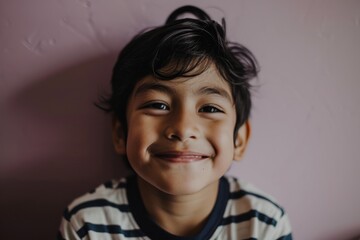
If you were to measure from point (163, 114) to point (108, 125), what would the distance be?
20 cm

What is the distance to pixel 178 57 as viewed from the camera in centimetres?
59

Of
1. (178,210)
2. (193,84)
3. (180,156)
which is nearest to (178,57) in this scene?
(193,84)

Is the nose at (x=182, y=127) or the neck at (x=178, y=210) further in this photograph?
the neck at (x=178, y=210)

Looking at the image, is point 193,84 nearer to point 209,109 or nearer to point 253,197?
point 209,109

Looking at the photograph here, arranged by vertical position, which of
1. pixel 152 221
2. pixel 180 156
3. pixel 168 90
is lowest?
pixel 152 221

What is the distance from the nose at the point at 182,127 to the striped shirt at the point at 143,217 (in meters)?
0.19

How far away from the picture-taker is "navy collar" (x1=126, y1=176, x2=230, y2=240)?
66 centimetres

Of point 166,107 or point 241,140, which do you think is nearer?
point 166,107

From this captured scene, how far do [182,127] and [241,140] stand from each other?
8.0 inches

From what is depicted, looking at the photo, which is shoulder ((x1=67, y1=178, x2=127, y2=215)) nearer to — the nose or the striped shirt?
the striped shirt

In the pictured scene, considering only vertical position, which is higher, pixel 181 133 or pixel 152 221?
pixel 181 133

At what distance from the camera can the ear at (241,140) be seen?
720mm

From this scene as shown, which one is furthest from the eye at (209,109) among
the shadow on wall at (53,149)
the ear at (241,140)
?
the shadow on wall at (53,149)

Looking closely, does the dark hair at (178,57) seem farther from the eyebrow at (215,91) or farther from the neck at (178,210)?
the neck at (178,210)
